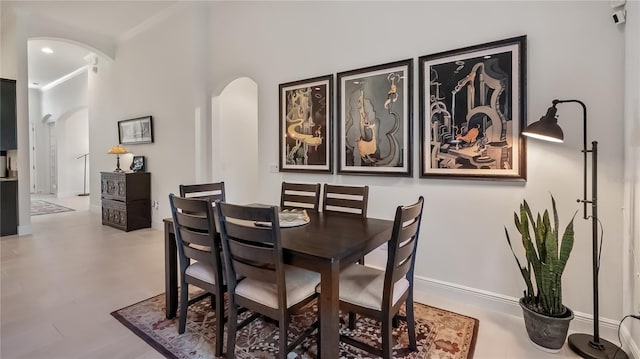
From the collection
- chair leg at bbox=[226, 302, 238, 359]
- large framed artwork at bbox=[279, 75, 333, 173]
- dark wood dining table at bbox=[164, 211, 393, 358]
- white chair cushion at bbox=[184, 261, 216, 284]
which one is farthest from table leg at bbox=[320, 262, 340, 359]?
large framed artwork at bbox=[279, 75, 333, 173]

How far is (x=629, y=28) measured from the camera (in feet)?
6.07

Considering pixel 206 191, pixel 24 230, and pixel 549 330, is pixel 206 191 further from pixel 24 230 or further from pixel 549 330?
pixel 24 230

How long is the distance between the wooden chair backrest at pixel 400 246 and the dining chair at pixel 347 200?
751mm

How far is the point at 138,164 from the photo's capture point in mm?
5414

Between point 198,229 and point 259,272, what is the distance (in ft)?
1.72

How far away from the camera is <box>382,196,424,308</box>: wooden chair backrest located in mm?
1554

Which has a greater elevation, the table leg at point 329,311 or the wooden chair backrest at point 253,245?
the wooden chair backrest at point 253,245

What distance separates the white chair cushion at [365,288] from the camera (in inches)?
65.8

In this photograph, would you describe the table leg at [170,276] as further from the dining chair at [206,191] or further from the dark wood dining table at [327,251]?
the dining chair at [206,191]

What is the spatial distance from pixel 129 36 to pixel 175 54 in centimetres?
153

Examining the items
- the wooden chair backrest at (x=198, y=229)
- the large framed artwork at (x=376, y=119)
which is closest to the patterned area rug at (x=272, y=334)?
the wooden chair backrest at (x=198, y=229)

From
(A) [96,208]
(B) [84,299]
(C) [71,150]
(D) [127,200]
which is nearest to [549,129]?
(B) [84,299]

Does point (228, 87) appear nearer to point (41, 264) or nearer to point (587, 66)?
point (41, 264)

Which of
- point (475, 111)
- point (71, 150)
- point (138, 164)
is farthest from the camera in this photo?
point (71, 150)
